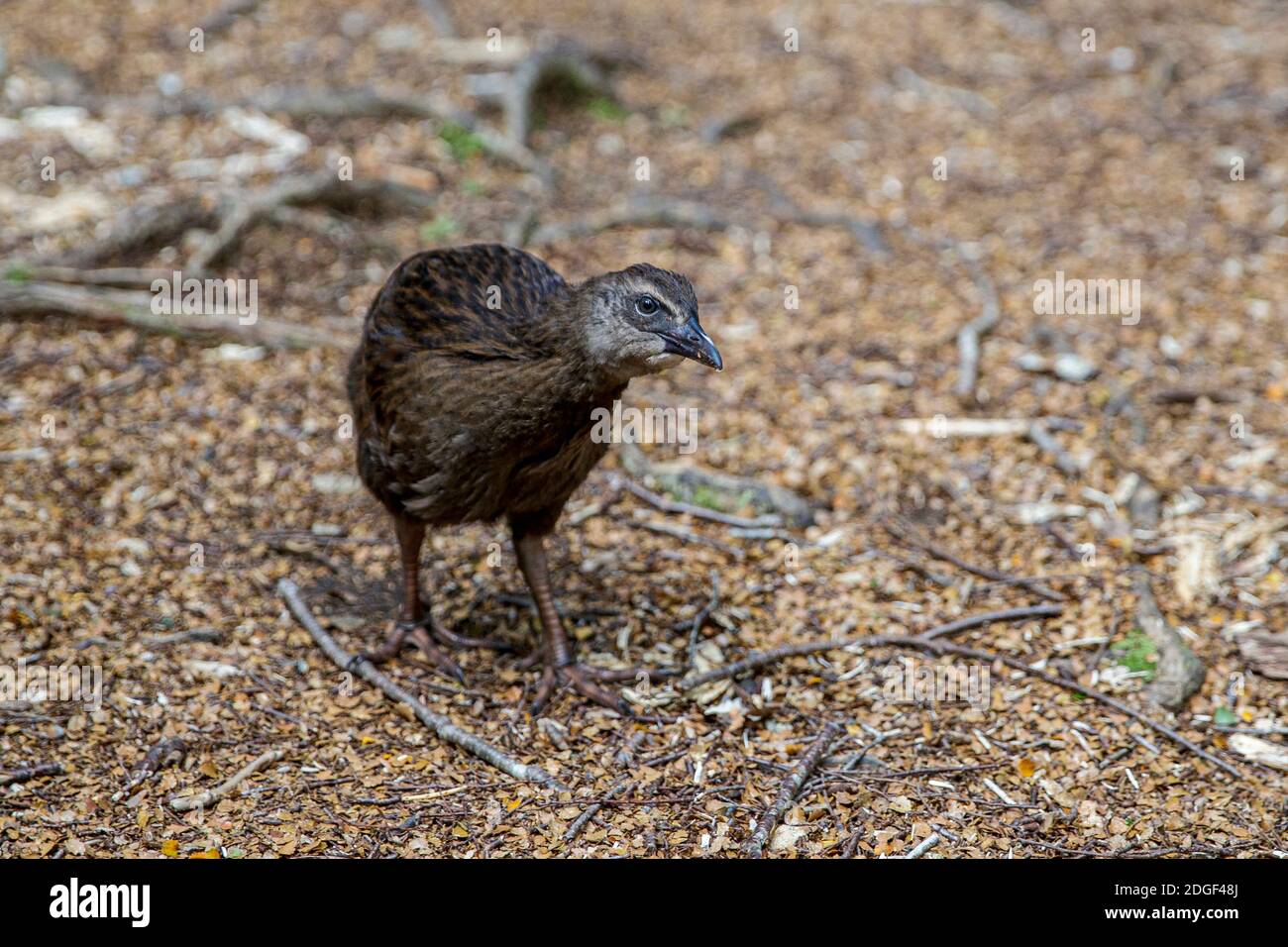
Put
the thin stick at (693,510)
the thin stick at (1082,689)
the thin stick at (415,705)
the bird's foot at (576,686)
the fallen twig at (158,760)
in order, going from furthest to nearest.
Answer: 1. the thin stick at (693,510)
2. the bird's foot at (576,686)
3. the thin stick at (1082,689)
4. the thin stick at (415,705)
5. the fallen twig at (158,760)

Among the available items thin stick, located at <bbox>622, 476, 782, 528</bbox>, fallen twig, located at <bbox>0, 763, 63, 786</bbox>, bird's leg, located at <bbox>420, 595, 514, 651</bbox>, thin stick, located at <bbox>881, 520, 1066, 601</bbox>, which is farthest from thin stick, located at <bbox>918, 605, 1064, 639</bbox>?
fallen twig, located at <bbox>0, 763, 63, 786</bbox>

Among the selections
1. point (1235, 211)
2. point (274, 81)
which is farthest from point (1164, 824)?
point (274, 81)

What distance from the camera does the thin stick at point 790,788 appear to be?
13.9ft

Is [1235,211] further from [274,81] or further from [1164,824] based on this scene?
[274,81]

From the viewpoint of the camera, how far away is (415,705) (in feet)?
16.4

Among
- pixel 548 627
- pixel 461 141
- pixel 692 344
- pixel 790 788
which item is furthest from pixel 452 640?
pixel 461 141

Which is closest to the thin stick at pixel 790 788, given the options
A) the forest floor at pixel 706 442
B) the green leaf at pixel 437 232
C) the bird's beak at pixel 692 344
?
the forest floor at pixel 706 442

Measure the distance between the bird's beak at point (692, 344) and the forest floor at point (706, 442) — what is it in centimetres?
146

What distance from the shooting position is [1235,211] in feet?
30.1

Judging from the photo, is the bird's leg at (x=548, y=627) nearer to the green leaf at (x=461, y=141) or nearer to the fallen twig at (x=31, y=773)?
the fallen twig at (x=31, y=773)

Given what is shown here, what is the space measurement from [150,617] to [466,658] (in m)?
1.33

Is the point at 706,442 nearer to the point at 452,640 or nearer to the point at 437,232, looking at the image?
the point at 452,640

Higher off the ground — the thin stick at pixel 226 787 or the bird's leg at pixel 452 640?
the bird's leg at pixel 452 640

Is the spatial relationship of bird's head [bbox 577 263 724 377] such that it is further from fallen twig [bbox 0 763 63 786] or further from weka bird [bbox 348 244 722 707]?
fallen twig [bbox 0 763 63 786]
